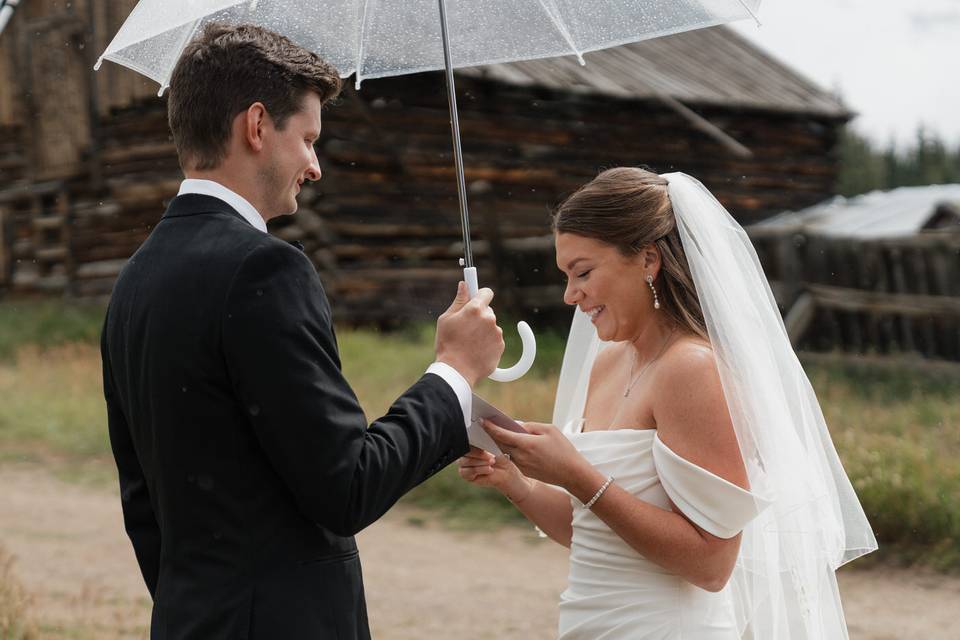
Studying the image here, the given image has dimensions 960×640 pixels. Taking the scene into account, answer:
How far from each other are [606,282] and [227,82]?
108 centimetres

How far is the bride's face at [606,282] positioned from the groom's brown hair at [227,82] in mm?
865

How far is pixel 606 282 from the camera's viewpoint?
2.67m

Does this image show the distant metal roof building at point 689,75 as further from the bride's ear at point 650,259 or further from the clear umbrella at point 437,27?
the bride's ear at point 650,259

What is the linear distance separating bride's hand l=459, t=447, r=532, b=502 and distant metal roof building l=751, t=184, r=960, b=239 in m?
11.2

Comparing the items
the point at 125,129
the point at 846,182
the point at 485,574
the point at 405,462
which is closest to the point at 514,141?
the point at 125,129

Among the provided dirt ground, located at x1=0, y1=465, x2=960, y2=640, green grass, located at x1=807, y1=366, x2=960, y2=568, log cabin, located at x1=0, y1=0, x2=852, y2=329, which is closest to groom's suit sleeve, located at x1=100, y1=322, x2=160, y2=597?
dirt ground, located at x1=0, y1=465, x2=960, y2=640

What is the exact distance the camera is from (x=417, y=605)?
6.39 m

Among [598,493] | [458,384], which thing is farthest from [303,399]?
[598,493]

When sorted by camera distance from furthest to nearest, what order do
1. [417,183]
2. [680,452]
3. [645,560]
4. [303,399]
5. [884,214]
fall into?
1. [884,214]
2. [417,183]
3. [645,560]
4. [680,452]
5. [303,399]

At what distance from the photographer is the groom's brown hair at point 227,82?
199cm

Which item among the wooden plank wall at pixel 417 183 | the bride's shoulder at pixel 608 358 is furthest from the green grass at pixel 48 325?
the bride's shoulder at pixel 608 358

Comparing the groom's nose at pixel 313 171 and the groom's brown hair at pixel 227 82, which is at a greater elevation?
the groom's brown hair at pixel 227 82

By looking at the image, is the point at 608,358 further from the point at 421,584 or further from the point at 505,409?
the point at 505,409

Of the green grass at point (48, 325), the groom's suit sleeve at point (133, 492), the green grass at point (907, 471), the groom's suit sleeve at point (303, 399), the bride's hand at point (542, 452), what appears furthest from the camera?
the green grass at point (48, 325)
